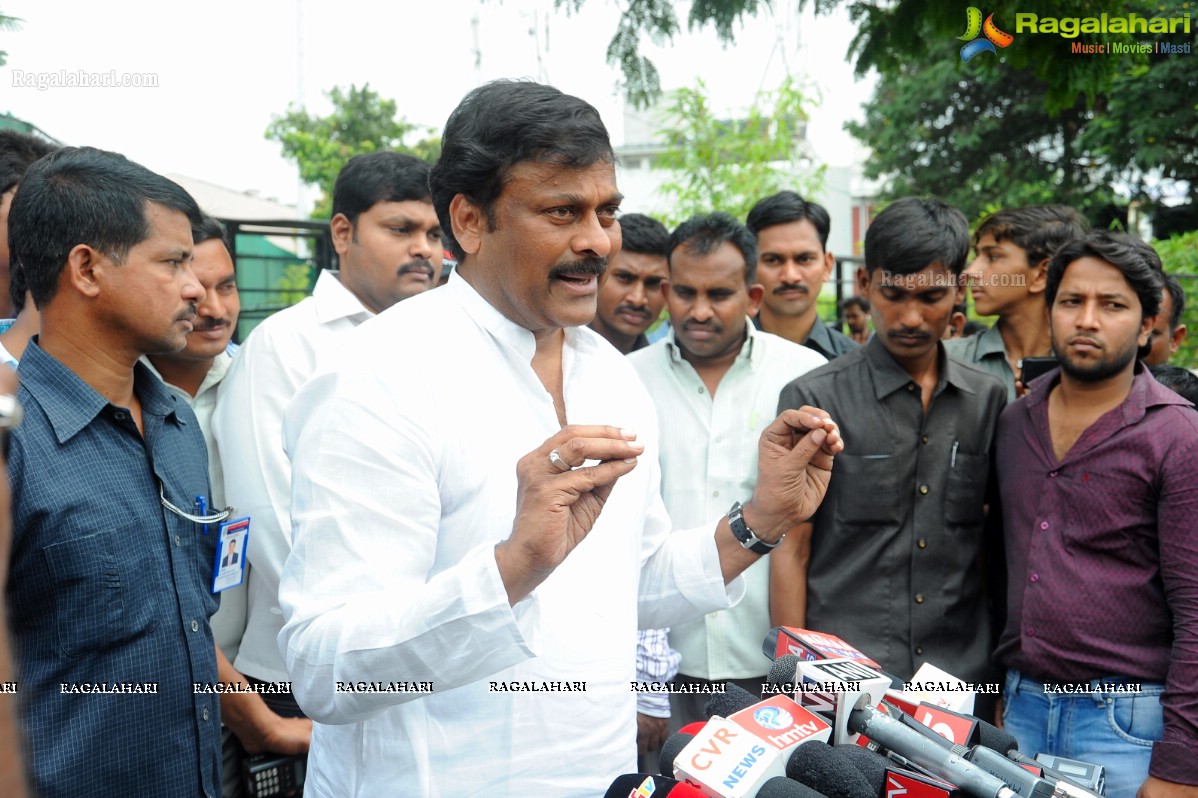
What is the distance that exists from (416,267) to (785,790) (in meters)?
2.84

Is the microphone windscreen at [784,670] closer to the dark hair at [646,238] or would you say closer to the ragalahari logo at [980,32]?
the dark hair at [646,238]

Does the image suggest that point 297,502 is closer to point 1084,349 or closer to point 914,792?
point 914,792

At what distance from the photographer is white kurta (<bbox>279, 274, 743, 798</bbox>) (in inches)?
65.4

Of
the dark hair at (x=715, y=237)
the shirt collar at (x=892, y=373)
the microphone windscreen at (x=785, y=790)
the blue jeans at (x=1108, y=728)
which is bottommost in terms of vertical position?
the blue jeans at (x=1108, y=728)

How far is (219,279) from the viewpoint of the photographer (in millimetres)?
3680

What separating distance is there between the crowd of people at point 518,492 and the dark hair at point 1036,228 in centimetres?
54

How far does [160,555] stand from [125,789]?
0.52 m

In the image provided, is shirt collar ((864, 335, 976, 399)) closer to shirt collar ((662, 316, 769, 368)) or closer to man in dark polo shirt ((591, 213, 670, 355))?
shirt collar ((662, 316, 769, 368))

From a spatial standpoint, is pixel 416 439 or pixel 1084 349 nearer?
pixel 416 439

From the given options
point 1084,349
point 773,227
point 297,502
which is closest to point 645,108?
point 773,227

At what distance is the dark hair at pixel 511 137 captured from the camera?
6.43ft

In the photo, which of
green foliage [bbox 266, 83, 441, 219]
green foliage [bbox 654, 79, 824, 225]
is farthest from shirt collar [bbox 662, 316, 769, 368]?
green foliage [bbox 266, 83, 441, 219]

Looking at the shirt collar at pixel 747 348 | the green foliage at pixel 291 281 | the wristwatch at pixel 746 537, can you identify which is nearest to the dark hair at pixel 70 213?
the wristwatch at pixel 746 537

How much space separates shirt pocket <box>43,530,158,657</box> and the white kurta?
1.75 ft
